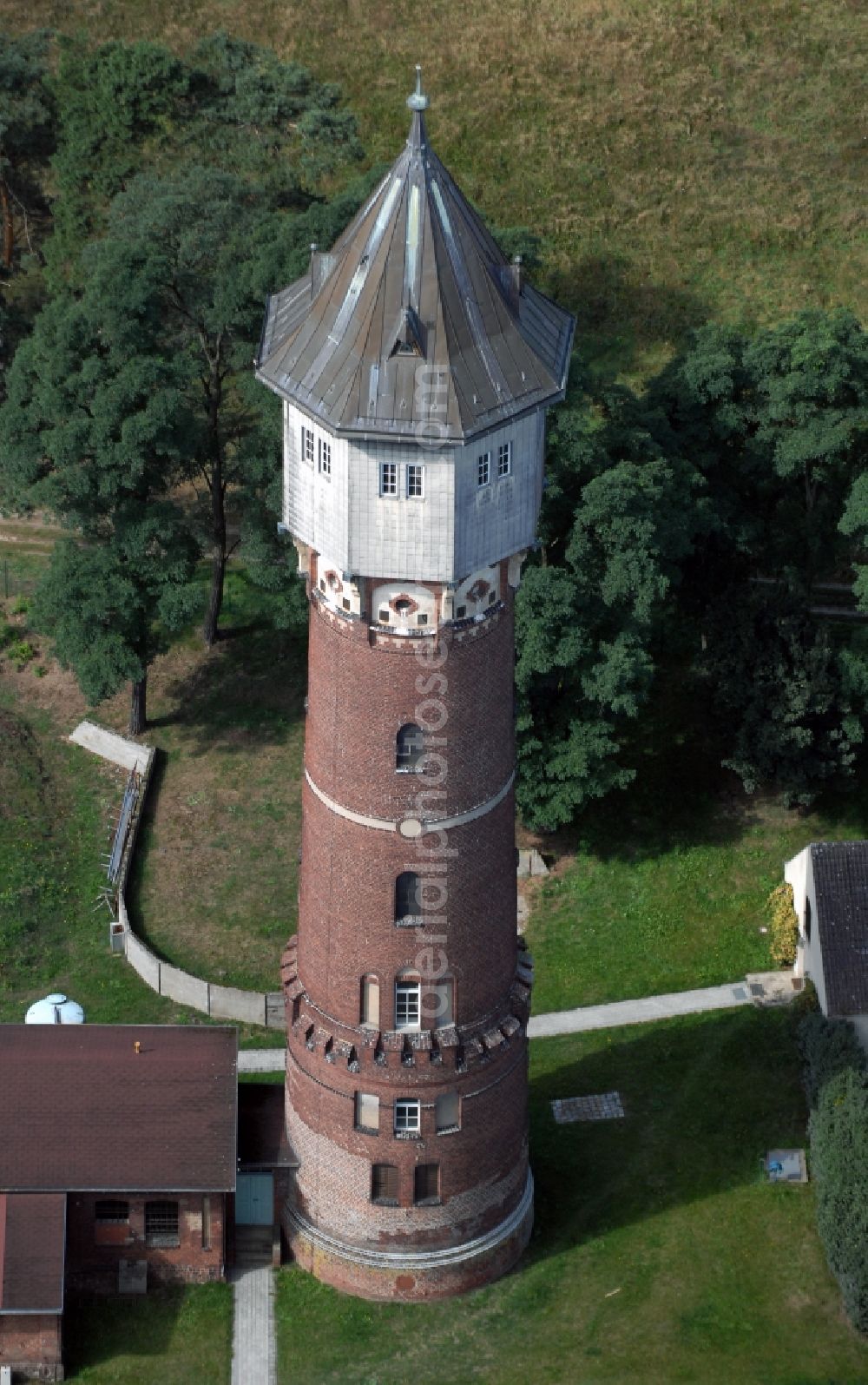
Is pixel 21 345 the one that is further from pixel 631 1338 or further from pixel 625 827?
pixel 631 1338

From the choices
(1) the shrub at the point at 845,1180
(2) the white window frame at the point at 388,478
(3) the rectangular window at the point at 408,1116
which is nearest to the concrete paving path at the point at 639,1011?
(1) the shrub at the point at 845,1180

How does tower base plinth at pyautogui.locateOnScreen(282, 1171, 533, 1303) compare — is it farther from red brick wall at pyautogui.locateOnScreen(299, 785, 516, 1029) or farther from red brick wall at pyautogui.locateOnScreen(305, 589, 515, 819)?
red brick wall at pyautogui.locateOnScreen(305, 589, 515, 819)

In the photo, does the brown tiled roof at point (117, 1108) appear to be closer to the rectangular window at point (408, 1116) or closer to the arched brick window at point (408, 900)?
the rectangular window at point (408, 1116)

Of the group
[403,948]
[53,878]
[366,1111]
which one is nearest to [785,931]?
[366,1111]

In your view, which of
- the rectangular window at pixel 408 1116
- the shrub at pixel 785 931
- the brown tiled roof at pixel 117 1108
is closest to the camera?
the rectangular window at pixel 408 1116

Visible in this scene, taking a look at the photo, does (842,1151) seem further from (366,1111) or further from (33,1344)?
(33,1344)

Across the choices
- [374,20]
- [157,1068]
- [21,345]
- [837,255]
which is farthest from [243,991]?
[374,20]
